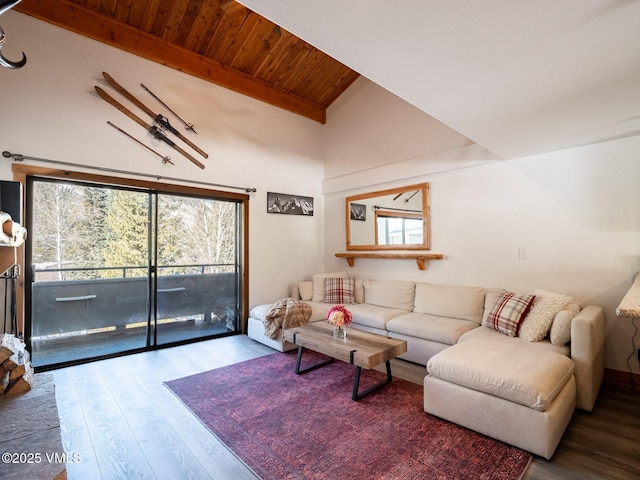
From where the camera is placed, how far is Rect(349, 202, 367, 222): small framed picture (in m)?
5.20

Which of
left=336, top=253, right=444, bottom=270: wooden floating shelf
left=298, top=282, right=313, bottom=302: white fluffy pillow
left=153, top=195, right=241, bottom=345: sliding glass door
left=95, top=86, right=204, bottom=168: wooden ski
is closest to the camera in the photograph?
left=95, top=86, right=204, bottom=168: wooden ski

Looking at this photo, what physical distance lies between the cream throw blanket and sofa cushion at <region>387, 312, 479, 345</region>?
42.7 inches

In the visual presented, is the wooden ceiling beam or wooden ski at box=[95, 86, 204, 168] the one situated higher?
the wooden ceiling beam

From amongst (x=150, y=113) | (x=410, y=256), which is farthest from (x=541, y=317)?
(x=150, y=113)

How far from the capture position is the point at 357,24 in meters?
1.43

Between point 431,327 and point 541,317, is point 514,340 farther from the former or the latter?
point 431,327

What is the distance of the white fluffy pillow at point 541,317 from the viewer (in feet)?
8.98

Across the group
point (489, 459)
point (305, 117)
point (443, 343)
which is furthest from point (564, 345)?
point (305, 117)

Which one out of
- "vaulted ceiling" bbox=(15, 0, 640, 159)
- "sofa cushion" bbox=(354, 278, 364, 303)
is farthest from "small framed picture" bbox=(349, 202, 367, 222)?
"vaulted ceiling" bbox=(15, 0, 640, 159)

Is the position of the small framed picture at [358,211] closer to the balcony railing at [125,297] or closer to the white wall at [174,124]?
the white wall at [174,124]

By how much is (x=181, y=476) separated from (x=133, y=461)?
0.37m

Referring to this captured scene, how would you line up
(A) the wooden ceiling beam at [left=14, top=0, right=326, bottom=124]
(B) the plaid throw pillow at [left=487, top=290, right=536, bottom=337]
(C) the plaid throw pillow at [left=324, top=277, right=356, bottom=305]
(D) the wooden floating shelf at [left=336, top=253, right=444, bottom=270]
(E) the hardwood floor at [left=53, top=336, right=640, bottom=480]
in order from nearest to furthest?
(E) the hardwood floor at [left=53, top=336, right=640, bottom=480] < (B) the plaid throw pillow at [left=487, top=290, right=536, bottom=337] < (A) the wooden ceiling beam at [left=14, top=0, right=326, bottom=124] < (D) the wooden floating shelf at [left=336, top=253, right=444, bottom=270] < (C) the plaid throw pillow at [left=324, top=277, right=356, bottom=305]

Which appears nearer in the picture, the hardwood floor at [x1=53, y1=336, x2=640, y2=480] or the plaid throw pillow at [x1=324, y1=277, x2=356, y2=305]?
the hardwood floor at [x1=53, y1=336, x2=640, y2=480]

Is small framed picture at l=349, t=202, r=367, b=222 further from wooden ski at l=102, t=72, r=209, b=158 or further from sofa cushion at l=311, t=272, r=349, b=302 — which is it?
wooden ski at l=102, t=72, r=209, b=158
